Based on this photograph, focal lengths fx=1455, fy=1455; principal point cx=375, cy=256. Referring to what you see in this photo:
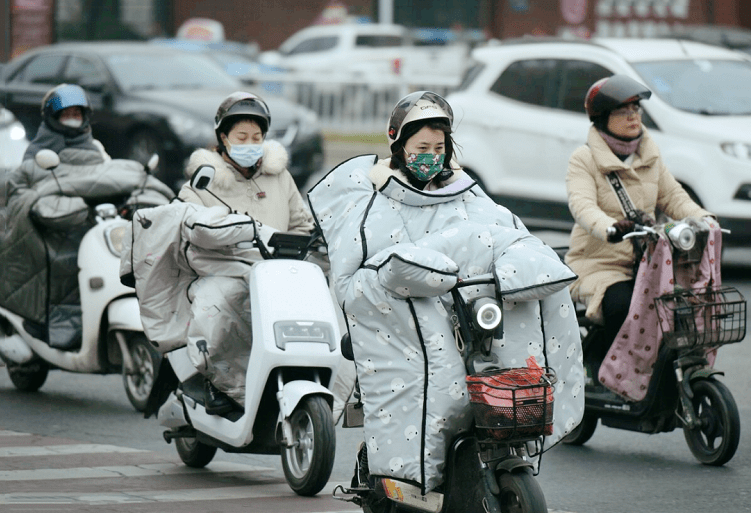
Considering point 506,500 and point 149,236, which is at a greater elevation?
point 149,236

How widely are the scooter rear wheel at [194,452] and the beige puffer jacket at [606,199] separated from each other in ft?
6.61

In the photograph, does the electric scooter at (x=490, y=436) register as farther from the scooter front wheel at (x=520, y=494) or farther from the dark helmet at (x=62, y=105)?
the dark helmet at (x=62, y=105)

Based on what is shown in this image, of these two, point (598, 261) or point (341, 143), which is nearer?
point (598, 261)

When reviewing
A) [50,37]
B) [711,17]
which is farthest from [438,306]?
[711,17]

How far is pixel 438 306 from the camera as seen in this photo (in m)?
4.81

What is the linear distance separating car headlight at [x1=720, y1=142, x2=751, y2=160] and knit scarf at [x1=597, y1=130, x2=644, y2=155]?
5368mm

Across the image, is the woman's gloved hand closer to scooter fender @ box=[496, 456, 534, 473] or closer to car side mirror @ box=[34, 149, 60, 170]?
scooter fender @ box=[496, 456, 534, 473]

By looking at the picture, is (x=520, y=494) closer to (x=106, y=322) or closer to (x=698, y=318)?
(x=698, y=318)

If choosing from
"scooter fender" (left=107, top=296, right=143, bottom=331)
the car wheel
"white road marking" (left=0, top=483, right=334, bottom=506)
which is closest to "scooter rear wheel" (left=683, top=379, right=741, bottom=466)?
"white road marking" (left=0, top=483, right=334, bottom=506)

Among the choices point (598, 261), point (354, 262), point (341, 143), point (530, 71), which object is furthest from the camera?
point (341, 143)

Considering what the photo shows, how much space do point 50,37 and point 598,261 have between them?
2990 cm

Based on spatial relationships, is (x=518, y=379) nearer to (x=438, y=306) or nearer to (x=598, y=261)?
(x=438, y=306)

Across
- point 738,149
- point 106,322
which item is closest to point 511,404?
point 106,322

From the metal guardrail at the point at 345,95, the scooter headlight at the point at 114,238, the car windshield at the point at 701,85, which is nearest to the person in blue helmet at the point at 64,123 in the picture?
the scooter headlight at the point at 114,238
